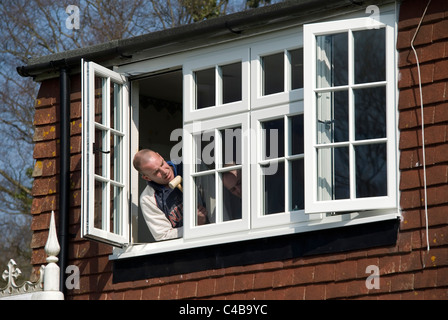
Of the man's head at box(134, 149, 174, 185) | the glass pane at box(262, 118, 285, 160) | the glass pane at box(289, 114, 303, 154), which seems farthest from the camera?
the man's head at box(134, 149, 174, 185)

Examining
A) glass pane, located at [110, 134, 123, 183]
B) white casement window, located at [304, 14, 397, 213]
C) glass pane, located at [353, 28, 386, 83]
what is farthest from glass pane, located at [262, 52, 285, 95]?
glass pane, located at [110, 134, 123, 183]

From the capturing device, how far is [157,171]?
34.6ft

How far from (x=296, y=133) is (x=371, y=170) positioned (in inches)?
31.4

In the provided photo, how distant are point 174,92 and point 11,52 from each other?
31.2 feet

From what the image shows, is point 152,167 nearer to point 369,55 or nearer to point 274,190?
point 274,190

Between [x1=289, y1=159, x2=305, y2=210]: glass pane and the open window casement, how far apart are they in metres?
1.59

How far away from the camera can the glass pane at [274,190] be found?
962 centimetres

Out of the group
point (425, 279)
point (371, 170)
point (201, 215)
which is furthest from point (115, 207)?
point (425, 279)

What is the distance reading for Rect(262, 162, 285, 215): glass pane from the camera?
31.6 feet

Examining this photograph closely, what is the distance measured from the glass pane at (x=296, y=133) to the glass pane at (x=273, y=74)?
1.00 feet

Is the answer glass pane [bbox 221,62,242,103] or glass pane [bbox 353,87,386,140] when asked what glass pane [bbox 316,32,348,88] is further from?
glass pane [bbox 221,62,242,103]

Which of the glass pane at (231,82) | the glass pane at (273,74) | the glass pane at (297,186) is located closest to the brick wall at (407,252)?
the glass pane at (297,186)

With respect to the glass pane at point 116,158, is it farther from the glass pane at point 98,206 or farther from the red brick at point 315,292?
the red brick at point 315,292
